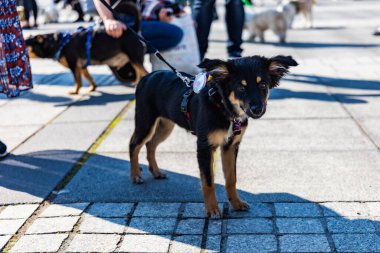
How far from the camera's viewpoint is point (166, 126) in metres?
4.68

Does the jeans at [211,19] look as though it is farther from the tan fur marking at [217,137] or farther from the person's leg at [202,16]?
the tan fur marking at [217,137]

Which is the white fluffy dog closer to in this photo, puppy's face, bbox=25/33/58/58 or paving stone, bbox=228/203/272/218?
puppy's face, bbox=25/33/58/58

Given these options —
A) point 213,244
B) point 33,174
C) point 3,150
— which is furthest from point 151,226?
point 3,150

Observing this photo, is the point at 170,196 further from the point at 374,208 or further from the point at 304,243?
the point at 374,208

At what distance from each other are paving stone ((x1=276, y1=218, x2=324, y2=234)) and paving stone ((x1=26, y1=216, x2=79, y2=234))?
1.40 meters

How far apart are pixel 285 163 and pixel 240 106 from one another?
144 centimetres

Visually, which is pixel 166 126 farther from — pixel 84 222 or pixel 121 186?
pixel 84 222

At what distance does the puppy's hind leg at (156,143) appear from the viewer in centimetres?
457

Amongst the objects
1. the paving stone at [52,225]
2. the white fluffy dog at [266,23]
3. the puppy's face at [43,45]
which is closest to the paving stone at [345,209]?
the paving stone at [52,225]

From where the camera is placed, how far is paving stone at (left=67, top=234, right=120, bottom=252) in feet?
11.1

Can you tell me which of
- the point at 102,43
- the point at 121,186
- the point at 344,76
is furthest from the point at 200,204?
the point at 344,76

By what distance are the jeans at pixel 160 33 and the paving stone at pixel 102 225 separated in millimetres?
4058

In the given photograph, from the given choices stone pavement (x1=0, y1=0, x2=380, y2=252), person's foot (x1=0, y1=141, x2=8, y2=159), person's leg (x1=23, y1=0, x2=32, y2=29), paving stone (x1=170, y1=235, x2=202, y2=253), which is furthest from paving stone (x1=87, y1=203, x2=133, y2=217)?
person's leg (x1=23, y1=0, x2=32, y2=29)

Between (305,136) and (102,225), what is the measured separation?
2.56m
